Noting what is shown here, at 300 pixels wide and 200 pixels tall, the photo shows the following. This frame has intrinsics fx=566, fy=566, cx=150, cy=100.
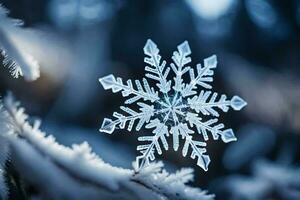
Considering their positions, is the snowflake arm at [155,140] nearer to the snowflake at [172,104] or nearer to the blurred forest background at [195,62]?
the snowflake at [172,104]

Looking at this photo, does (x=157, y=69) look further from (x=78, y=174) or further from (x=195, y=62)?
(x=195, y=62)

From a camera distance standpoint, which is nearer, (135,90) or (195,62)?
(135,90)

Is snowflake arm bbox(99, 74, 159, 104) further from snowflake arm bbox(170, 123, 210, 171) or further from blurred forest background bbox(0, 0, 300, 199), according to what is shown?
blurred forest background bbox(0, 0, 300, 199)

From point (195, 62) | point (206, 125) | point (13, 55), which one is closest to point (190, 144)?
point (206, 125)

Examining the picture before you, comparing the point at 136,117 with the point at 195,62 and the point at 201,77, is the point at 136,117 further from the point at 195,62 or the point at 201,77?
the point at 195,62

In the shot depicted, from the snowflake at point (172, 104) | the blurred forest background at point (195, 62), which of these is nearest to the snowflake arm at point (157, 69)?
the snowflake at point (172, 104)

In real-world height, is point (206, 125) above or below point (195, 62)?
below

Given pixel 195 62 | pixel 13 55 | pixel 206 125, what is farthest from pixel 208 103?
pixel 195 62
